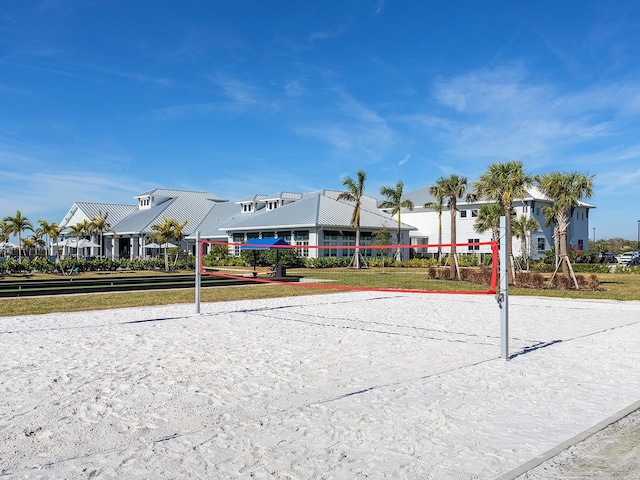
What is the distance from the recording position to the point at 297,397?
19.3 ft

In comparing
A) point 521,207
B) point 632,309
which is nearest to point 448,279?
point 632,309

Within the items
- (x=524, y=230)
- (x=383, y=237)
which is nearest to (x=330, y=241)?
(x=383, y=237)

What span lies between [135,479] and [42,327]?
819cm

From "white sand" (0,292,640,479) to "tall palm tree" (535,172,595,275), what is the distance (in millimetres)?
12856

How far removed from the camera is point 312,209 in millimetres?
48156

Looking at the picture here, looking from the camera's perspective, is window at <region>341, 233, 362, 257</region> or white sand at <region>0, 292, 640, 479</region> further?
window at <region>341, 233, 362, 257</region>

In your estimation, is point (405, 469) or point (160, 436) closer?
point (405, 469)

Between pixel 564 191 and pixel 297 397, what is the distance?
2139 centimetres

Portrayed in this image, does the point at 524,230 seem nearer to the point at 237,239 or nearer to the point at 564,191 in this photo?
the point at 564,191

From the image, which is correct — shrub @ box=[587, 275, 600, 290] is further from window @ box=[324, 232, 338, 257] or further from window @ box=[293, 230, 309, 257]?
window @ box=[293, 230, 309, 257]

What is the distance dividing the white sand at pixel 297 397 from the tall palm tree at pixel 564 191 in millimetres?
12856

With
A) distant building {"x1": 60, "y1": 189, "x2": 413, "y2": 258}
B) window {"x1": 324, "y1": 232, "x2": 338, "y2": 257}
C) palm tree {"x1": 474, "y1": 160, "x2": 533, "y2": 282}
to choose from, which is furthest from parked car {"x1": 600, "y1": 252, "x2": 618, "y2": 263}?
palm tree {"x1": 474, "y1": 160, "x2": 533, "y2": 282}

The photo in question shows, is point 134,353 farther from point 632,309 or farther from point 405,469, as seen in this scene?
point 632,309

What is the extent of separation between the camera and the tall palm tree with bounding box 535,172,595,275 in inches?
918
